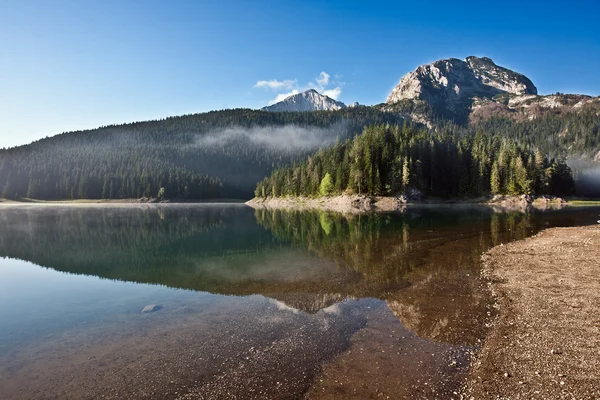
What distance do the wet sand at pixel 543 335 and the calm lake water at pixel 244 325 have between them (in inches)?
37.3

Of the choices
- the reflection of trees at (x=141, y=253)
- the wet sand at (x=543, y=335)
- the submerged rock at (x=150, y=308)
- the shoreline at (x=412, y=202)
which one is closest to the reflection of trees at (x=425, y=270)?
the wet sand at (x=543, y=335)

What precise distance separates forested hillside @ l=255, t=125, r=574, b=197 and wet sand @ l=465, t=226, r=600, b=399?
315ft

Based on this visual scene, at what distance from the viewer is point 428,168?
13362 centimetres

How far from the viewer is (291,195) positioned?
157000 millimetres

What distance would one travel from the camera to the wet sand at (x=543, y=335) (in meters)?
9.59

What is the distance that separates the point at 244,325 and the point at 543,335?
13.0 m

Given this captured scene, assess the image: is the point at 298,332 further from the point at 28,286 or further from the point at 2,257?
the point at 2,257

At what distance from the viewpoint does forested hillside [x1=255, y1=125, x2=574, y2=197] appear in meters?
119

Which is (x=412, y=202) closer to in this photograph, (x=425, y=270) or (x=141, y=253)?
(x=425, y=270)

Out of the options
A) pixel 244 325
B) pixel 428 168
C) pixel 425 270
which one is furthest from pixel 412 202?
pixel 244 325

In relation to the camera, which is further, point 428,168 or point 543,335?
point 428,168

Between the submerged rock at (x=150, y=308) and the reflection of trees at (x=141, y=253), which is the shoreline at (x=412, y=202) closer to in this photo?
the reflection of trees at (x=141, y=253)

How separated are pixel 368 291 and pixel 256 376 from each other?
11.2 metres

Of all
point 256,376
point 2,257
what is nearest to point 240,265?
point 256,376
